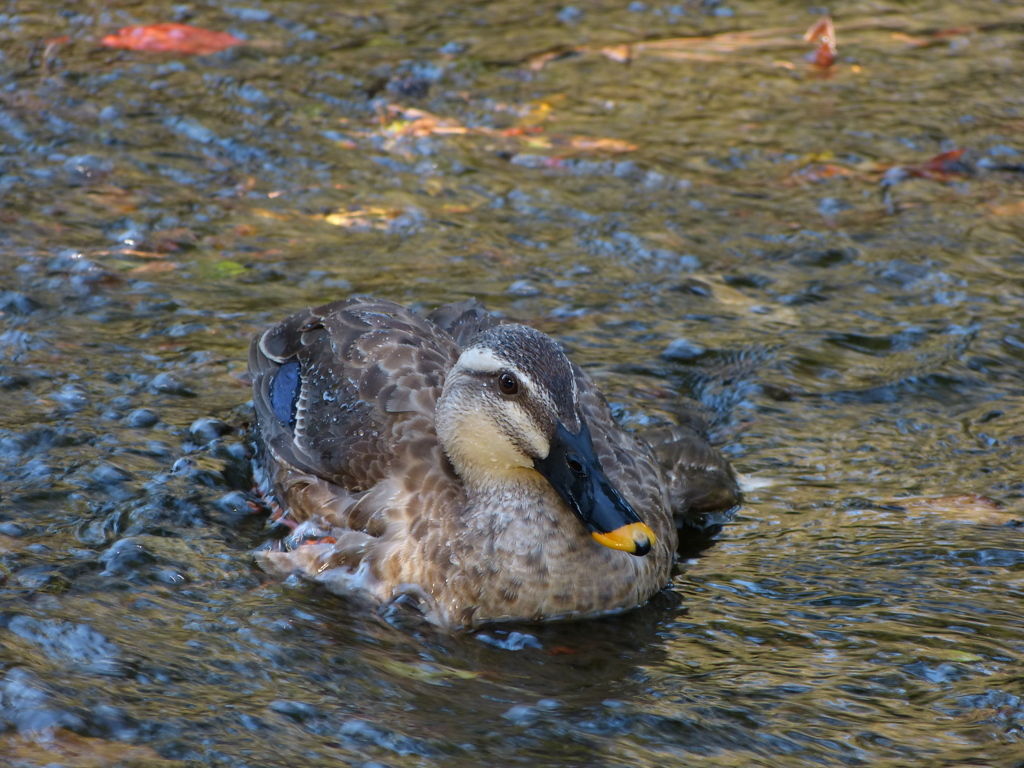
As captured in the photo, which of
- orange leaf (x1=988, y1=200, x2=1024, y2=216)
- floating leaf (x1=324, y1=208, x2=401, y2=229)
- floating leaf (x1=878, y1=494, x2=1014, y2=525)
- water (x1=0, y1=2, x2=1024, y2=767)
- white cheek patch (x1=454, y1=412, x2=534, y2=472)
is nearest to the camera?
water (x1=0, y1=2, x2=1024, y2=767)

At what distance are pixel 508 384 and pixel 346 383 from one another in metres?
1.11

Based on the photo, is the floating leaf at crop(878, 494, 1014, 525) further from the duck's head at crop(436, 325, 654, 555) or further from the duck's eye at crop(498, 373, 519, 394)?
the duck's eye at crop(498, 373, 519, 394)

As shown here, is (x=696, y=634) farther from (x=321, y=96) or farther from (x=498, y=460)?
(x=321, y=96)

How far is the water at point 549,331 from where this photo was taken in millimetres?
4562

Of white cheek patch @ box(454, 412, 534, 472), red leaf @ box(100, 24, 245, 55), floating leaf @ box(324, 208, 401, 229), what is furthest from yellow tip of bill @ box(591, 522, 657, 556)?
red leaf @ box(100, 24, 245, 55)

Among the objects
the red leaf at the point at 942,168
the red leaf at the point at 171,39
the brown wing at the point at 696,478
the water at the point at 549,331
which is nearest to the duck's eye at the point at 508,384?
the water at the point at 549,331

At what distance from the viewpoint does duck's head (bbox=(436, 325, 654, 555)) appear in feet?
17.5

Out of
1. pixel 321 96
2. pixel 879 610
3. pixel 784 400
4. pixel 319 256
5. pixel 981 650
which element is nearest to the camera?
pixel 981 650

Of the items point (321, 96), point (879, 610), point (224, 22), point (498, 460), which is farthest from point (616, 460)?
point (224, 22)

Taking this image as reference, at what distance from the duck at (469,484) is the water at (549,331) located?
0.20 meters

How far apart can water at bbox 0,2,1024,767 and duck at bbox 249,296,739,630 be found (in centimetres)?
20

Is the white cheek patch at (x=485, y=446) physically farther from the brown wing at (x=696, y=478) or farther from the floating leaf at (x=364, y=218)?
the floating leaf at (x=364, y=218)

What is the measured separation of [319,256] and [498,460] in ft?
11.6

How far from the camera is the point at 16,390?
6770 mm
